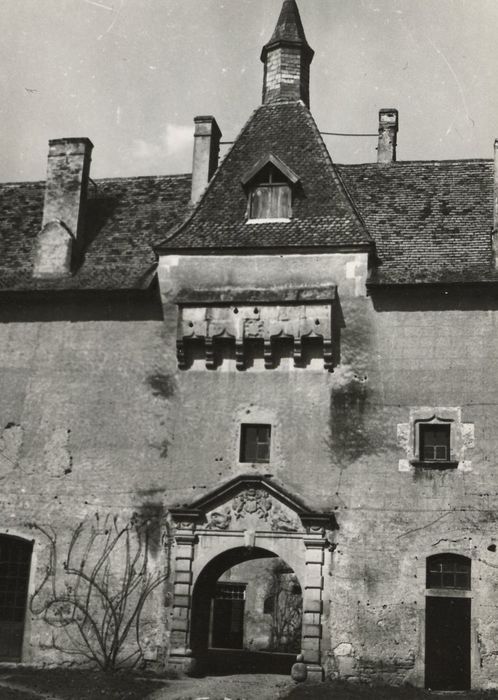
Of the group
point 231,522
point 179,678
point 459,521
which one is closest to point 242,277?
point 231,522

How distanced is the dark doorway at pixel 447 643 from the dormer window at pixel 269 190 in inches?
360

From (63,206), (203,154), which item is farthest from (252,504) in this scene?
(203,154)

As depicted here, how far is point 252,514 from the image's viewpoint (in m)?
20.7

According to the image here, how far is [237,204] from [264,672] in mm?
10936

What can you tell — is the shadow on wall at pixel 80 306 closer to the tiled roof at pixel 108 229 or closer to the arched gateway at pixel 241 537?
the tiled roof at pixel 108 229

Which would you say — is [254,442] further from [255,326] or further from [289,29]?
[289,29]

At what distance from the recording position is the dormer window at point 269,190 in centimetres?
2294

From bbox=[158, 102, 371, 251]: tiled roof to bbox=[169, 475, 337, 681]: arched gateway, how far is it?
5.44 m

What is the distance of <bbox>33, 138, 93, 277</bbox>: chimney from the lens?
2352 centimetres

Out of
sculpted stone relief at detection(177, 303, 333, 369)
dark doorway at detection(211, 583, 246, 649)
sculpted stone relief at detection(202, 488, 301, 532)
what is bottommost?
dark doorway at detection(211, 583, 246, 649)

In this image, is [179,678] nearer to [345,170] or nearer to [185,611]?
[185,611]

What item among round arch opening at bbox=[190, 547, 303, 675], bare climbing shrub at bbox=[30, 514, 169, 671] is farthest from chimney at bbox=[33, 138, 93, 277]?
round arch opening at bbox=[190, 547, 303, 675]

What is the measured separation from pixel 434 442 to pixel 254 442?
3761 mm

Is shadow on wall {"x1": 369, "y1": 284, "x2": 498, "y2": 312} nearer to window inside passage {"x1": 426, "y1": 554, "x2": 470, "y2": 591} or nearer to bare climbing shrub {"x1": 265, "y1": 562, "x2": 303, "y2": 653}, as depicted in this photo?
window inside passage {"x1": 426, "y1": 554, "x2": 470, "y2": 591}
